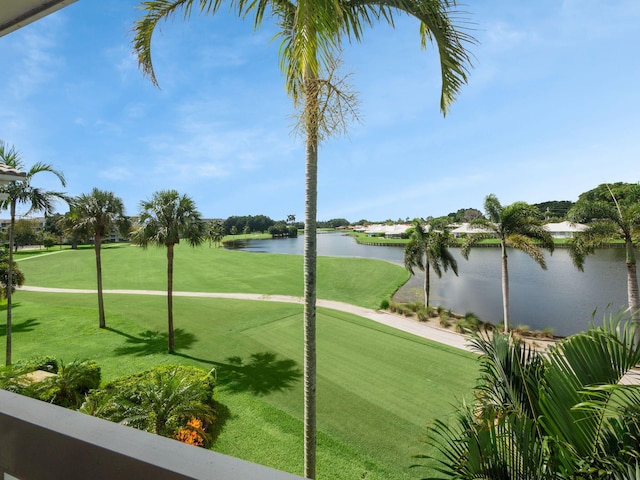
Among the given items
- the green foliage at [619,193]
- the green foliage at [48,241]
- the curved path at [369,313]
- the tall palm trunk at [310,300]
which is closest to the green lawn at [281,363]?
the curved path at [369,313]

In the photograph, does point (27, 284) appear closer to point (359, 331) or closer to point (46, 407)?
point (359, 331)

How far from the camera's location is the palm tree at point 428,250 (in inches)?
886

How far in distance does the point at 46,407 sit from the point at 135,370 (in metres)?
12.7

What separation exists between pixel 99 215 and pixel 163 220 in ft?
16.9

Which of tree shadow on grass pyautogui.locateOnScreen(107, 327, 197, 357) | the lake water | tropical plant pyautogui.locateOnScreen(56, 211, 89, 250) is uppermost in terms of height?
tropical plant pyautogui.locateOnScreen(56, 211, 89, 250)

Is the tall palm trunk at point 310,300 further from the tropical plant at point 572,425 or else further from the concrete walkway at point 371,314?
the concrete walkway at point 371,314

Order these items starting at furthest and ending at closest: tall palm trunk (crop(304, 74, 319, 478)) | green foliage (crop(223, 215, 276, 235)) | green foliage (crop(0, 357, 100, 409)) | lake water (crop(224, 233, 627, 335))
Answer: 1. green foliage (crop(223, 215, 276, 235))
2. lake water (crop(224, 233, 627, 335))
3. green foliage (crop(0, 357, 100, 409))
4. tall palm trunk (crop(304, 74, 319, 478))

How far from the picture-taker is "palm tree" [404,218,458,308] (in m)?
22.5

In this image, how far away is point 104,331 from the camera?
51.2ft

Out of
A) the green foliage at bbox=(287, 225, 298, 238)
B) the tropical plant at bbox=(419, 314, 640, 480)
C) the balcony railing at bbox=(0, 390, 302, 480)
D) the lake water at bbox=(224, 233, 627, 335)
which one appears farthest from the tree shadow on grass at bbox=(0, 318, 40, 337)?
the green foliage at bbox=(287, 225, 298, 238)

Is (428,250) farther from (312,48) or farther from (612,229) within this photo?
(312,48)

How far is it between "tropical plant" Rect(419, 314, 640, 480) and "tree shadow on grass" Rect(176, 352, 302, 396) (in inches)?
311

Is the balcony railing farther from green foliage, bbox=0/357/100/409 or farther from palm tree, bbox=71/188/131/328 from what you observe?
palm tree, bbox=71/188/131/328

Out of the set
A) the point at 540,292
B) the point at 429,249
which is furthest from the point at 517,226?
the point at 540,292
